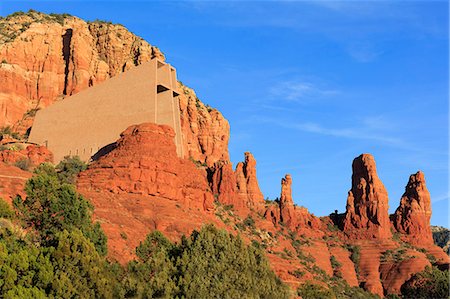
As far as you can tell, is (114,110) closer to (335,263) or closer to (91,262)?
(335,263)

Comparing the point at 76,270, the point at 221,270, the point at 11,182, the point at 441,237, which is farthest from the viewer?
the point at 441,237

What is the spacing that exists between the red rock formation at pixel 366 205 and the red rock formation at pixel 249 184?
13.6 meters

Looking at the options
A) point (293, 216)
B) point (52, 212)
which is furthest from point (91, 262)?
point (293, 216)

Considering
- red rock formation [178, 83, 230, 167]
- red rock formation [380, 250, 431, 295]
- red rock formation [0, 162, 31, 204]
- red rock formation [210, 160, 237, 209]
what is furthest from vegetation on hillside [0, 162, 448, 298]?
red rock formation [178, 83, 230, 167]

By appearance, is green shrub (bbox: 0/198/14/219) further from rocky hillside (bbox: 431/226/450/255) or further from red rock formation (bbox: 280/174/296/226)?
rocky hillside (bbox: 431/226/450/255)

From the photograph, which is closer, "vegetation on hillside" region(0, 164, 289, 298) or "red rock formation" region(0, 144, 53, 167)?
"vegetation on hillside" region(0, 164, 289, 298)

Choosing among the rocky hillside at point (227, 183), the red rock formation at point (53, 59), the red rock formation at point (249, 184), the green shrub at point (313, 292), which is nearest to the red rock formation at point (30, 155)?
the rocky hillside at point (227, 183)

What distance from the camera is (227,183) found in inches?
3713

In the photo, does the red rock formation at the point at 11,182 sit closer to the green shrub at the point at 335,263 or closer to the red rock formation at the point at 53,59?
the red rock formation at the point at 53,59

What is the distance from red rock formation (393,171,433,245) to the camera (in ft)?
333

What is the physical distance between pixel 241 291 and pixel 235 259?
2.76 m

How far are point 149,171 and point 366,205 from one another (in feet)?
151

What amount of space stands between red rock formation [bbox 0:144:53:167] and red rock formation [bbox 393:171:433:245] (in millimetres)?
53687

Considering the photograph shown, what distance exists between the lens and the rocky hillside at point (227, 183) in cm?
7512
